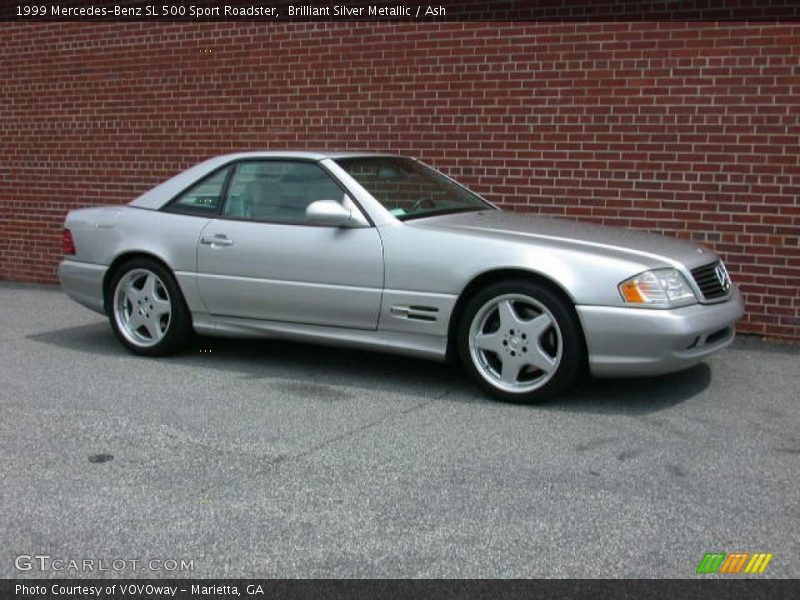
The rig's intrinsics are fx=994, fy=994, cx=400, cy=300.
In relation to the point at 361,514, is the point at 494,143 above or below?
above

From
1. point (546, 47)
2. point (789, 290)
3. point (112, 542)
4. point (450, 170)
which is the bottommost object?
point (112, 542)

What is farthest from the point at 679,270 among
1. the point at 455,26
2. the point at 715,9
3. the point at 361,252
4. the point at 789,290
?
the point at 455,26

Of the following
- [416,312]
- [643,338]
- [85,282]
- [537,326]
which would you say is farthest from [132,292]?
[643,338]

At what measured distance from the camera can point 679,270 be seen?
536 cm

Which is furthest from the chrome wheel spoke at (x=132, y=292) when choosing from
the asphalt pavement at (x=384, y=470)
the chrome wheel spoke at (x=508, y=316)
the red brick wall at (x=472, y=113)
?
the red brick wall at (x=472, y=113)

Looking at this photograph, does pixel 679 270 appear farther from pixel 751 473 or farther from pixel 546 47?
pixel 546 47

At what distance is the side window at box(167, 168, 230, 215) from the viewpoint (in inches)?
258

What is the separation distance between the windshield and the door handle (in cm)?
86

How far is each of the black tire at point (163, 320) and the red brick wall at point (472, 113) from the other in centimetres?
278

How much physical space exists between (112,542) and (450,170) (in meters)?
5.42

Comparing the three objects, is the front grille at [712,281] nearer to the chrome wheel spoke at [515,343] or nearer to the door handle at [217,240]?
the chrome wheel spoke at [515,343]

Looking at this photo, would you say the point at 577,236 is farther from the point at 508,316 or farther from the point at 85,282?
the point at 85,282

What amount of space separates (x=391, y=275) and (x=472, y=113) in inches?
116

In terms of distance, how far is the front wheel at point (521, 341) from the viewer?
5301 mm
